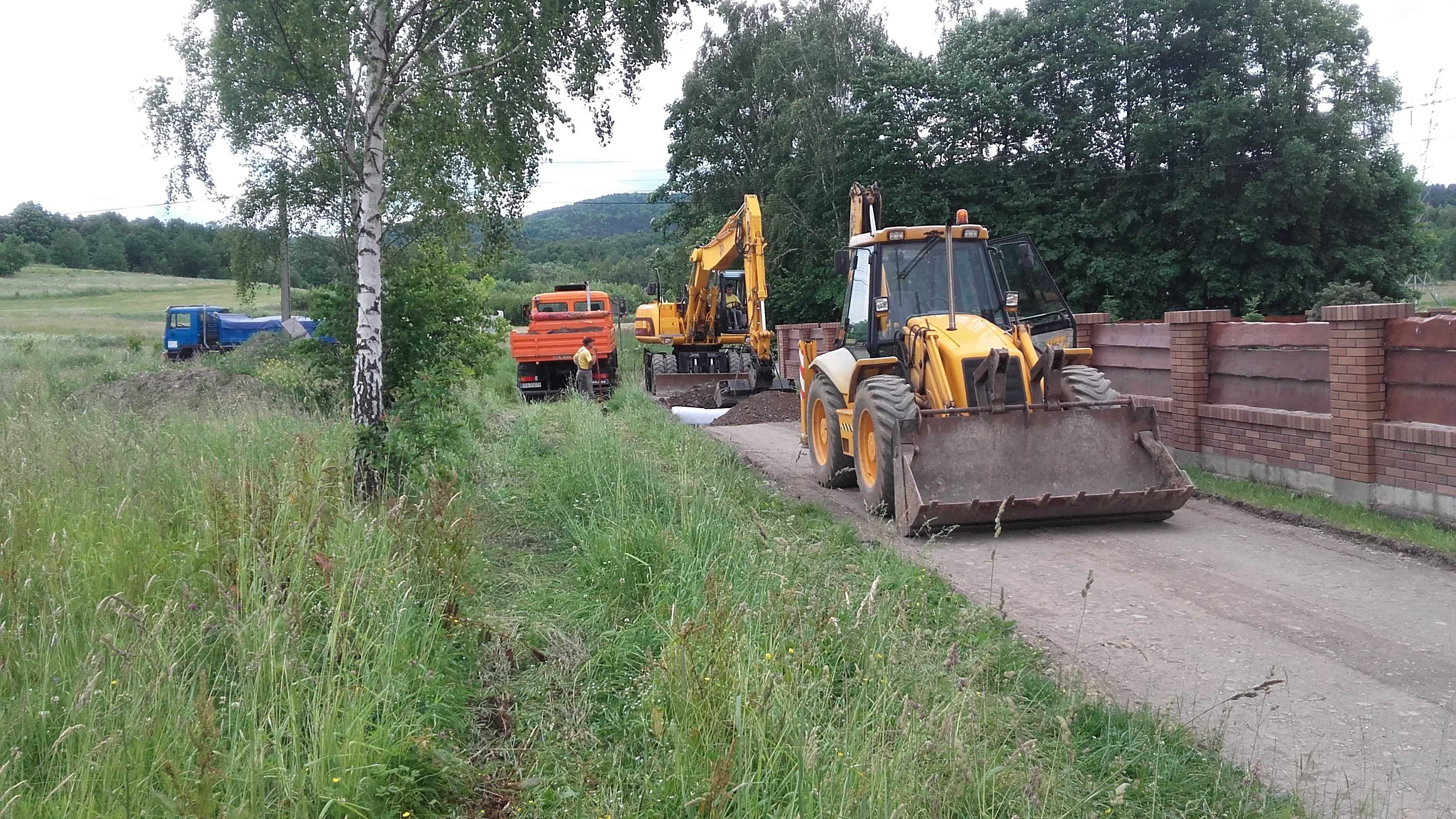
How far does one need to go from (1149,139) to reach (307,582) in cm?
2774

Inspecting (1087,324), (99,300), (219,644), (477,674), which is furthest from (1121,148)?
(99,300)

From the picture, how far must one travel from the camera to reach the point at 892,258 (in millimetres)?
9602

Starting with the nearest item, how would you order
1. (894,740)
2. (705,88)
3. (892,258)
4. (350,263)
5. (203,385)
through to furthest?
(894,740) < (892,258) < (350,263) < (203,385) < (705,88)

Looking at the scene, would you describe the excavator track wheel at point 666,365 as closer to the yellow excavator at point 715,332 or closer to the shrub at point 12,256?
the yellow excavator at point 715,332

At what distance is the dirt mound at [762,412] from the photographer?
58.4 feet

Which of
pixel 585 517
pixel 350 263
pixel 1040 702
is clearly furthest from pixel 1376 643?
pixel 350 263

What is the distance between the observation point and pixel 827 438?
10273 mm

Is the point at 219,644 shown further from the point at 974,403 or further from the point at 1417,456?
the point at 1417,456

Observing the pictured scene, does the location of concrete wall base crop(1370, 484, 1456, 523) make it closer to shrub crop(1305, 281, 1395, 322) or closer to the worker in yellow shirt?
the worker in yellow shirt

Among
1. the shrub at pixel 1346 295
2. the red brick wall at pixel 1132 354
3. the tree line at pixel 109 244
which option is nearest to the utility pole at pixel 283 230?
the red brick wall at pixel 1132 354

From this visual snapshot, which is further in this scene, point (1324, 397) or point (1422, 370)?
point (1324, 397)

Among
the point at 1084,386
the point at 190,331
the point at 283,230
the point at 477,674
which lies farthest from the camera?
the point at 190,331

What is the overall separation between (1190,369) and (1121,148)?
72.0 feet

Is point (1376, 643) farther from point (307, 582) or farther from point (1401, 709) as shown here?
point (307, 582)
